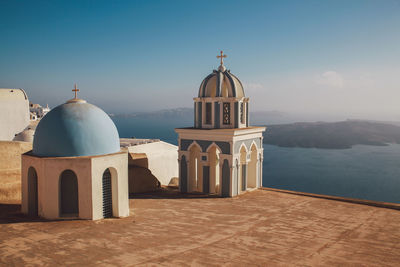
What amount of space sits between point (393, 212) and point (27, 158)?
15.2 meters

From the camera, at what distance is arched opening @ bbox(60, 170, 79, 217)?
1250cm

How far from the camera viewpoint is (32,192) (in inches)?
509

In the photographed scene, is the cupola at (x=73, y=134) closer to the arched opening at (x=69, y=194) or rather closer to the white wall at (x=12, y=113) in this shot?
the arched opening at (x=69, y=194)

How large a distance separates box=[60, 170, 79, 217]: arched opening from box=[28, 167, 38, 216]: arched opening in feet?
4.08

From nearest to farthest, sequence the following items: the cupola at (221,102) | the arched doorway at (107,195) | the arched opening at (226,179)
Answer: the arched doorway at (107,195), the arched opening at (226,179), the cupola at (221,102)

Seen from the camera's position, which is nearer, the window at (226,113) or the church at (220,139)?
the church at (220,139)

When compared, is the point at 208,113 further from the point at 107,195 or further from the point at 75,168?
the point at 75,168

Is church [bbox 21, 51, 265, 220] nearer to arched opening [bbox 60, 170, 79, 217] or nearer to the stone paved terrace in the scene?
arched opening [bbox 60, 170, 79, 217]

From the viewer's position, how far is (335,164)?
9612 centimetres

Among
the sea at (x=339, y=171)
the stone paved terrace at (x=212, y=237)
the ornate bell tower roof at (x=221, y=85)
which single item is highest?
the ornate bell tower roof at (x=221, y=85)

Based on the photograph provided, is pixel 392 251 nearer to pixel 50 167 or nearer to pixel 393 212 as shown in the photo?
pixel 393 212

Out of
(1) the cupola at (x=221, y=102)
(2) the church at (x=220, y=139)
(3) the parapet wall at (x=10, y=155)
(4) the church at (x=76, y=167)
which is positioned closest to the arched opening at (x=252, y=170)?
(2) the church at (x=220, y=139)

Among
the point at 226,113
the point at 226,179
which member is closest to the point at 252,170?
the point at 226,179

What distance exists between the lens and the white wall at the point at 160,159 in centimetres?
2566
